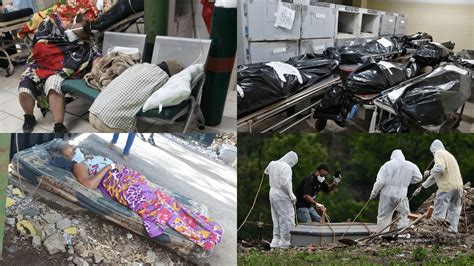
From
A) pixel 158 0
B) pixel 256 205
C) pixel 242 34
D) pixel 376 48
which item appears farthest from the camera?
pixel 256 205

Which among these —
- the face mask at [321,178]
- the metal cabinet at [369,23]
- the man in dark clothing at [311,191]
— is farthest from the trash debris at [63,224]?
the metal cabinet at [369,23]

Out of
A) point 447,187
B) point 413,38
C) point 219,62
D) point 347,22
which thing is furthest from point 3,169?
point 447,187

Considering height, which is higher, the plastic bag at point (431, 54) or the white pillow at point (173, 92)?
the plastic bag at point (431, 54)

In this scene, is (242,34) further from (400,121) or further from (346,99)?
(400,121)

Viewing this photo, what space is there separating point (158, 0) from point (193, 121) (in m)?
0.58

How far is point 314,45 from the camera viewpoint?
151cm

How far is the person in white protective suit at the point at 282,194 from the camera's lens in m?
1.86

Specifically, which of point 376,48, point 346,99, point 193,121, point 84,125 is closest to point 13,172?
point 84,125

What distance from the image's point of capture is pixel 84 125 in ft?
6.15

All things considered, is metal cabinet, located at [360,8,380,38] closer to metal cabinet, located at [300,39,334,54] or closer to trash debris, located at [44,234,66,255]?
metal cabinet, located at [300,39,334,54]

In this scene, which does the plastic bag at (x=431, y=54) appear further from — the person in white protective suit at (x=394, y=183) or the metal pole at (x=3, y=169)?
the metal pole at (x=3, y=169)

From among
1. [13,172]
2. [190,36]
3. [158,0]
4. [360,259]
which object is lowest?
[360,259]

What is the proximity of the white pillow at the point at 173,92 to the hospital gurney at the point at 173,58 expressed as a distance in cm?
3

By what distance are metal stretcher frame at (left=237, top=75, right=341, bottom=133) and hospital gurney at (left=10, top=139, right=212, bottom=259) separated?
24.7 inches
